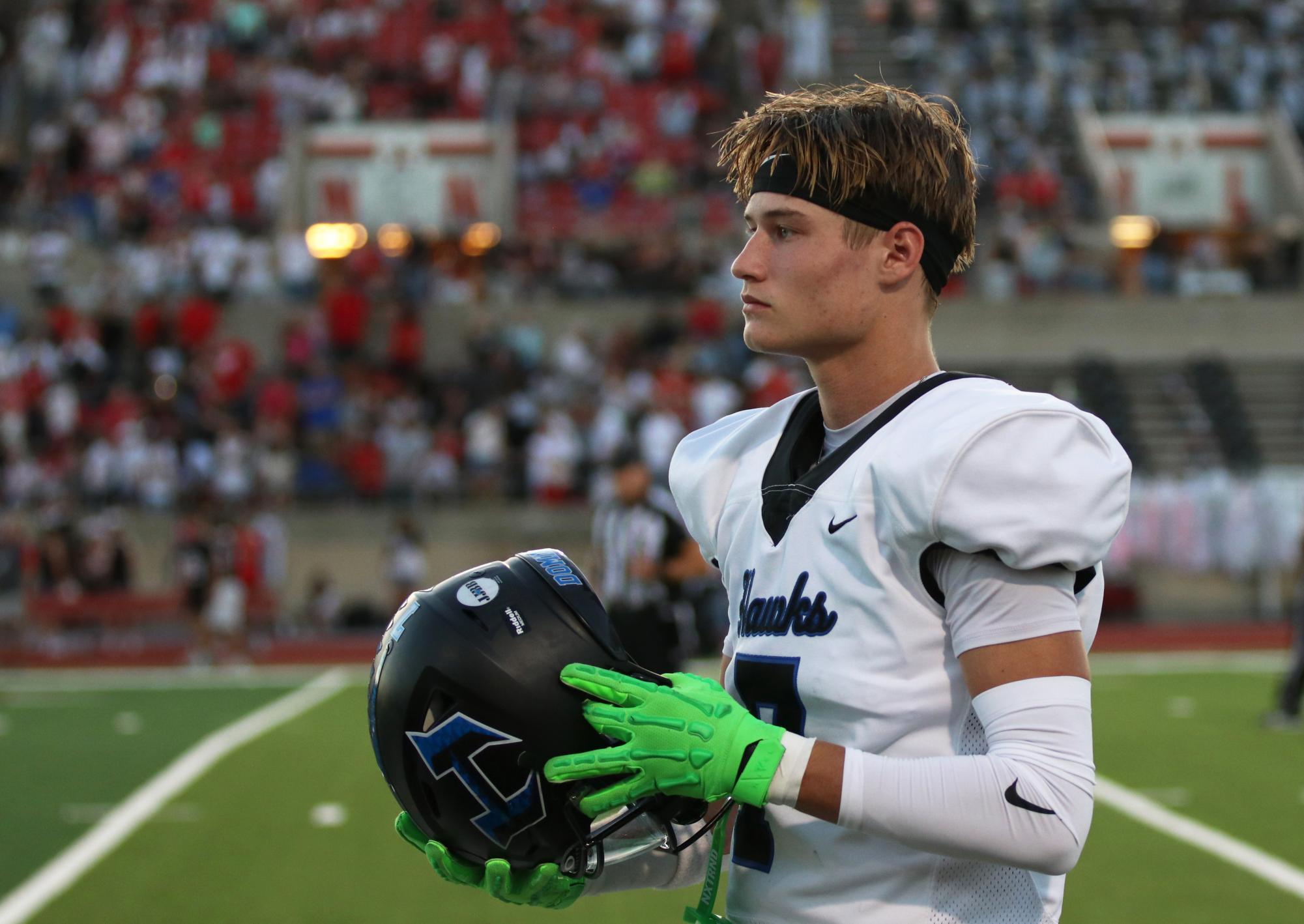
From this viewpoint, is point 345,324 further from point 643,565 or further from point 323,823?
point 323,823

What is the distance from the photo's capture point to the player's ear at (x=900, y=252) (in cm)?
204

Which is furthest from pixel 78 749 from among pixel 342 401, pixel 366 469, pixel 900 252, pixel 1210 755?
pixel 342 401

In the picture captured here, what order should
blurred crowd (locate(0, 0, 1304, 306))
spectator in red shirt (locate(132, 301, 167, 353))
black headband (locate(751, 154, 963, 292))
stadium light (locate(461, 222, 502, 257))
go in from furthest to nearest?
stadium light (locate(461, 222, 502, 257)), blurred crowd (locate(0, 0, 1304, 306)), spectator in red shirt (locate(132, 301, 167, 353)), black headband (locate(751, 154, 963, 292))

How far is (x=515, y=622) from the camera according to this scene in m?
1.99

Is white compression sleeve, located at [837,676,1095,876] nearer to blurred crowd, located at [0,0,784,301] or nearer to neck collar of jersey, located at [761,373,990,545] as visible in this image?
neck collar of jersey, located at [761,373,990,545]

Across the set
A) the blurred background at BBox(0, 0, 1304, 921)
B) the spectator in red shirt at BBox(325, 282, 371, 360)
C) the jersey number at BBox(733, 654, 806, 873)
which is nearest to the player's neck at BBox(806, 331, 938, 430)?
the jersey number at BBox(733, 654, 806, 873)

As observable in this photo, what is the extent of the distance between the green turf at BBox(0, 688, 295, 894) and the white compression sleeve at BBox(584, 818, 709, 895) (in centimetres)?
445

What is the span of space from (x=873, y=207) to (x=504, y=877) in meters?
0.99

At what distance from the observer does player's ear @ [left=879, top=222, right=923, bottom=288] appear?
2.04 metres

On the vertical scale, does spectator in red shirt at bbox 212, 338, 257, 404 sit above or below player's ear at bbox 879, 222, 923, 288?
below

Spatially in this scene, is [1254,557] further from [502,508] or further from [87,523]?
[87,523]

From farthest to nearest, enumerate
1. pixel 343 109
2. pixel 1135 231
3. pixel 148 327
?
pixel 343 109, pixel 1135 231, pixel 148 327

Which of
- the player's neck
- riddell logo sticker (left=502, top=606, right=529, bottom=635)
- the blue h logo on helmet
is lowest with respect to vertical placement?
the blue h logo on helmet

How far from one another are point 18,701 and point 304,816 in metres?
5.96
